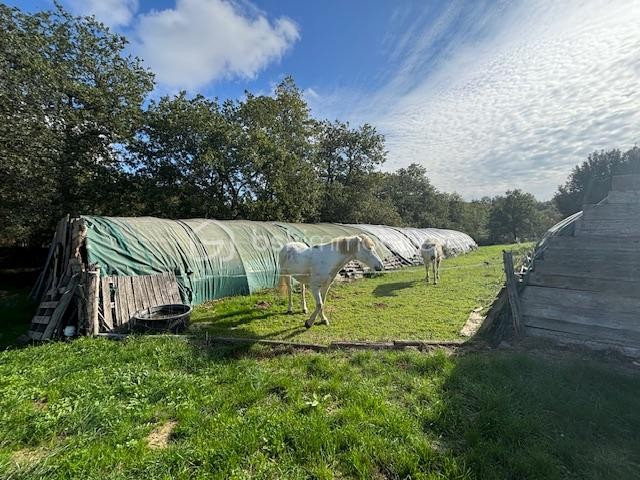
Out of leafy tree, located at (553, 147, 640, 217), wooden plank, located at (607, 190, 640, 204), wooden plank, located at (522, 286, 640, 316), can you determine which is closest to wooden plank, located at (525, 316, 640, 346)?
wooden plank, located at (522, 286, 640, 316)

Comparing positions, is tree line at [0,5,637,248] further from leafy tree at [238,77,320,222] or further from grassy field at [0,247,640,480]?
grassy field at [0,247,640,480]

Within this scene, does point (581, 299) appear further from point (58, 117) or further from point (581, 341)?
point (58, 117)

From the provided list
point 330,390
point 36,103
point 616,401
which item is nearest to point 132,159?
point 36,103

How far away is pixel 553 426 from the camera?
3.09m

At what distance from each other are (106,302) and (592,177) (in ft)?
158

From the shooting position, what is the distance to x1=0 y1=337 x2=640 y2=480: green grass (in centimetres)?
264

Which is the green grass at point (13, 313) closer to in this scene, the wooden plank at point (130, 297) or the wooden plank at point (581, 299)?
the wooden plank at point (130, 297)

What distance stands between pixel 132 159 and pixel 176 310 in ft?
48.2

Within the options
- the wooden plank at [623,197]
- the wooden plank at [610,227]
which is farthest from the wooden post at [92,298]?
the wooden plank at [623,197]

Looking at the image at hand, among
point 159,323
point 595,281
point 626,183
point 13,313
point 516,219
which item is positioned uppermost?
point 516,219

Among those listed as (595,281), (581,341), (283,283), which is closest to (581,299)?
(595,281)

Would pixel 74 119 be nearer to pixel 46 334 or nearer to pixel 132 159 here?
pixel 132 159

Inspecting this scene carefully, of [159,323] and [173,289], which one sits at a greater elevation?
[173,289]

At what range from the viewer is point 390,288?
1200cm
